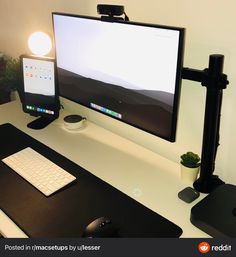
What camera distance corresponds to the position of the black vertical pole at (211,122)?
3.55 feet

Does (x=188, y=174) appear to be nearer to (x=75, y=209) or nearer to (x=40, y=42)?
(x=75, y=209)

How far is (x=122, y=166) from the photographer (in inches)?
55.0

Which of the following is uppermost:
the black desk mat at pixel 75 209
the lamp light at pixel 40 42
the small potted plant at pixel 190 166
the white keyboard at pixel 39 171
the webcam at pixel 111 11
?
the webcam at pixel 111 11

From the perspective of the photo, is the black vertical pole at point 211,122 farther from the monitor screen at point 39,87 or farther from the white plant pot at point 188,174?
the monitor screen at point 39,87

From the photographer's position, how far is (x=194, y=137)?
1371 millimetres

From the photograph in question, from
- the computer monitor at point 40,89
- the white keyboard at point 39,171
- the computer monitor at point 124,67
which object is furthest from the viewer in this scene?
the computer monitor at point 40,89

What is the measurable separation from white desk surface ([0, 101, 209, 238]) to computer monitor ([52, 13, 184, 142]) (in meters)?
0.17

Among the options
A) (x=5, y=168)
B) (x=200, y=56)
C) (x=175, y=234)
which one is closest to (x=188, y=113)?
(x=200, y=56)

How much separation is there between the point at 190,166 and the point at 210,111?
24 cm

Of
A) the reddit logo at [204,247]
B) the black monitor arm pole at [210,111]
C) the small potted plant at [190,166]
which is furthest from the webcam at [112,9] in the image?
the reddit logo at [204,247]

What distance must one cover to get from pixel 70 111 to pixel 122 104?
0.61 metres

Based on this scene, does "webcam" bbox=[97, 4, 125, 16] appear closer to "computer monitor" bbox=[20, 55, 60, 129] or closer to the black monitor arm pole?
the black monitor arm pole

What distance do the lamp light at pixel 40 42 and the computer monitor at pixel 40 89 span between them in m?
0.08

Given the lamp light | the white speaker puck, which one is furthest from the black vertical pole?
the lamp light
